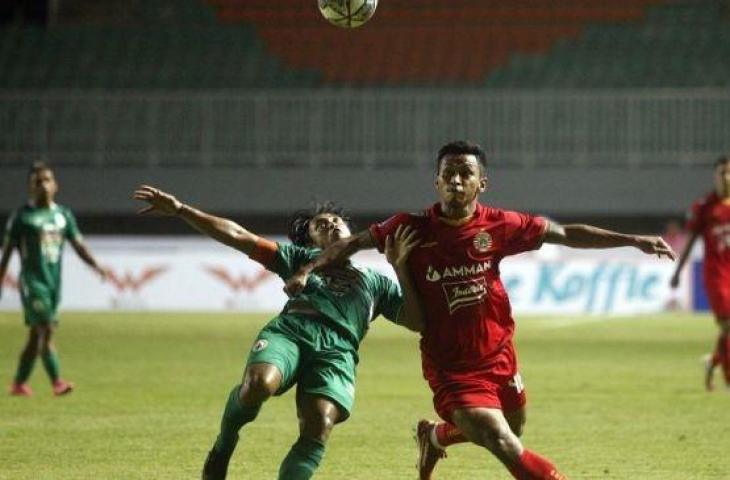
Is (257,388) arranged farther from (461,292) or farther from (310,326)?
(461,292)

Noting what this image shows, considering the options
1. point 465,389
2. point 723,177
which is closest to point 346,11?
point 465,389

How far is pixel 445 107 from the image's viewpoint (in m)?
31.2

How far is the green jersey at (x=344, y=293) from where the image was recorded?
7977mm

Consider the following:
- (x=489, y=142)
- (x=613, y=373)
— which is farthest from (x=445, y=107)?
(x=613, y=373)

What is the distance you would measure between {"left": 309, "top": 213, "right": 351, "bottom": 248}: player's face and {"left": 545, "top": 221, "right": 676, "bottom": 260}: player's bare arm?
1254mm

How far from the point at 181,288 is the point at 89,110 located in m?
4.36

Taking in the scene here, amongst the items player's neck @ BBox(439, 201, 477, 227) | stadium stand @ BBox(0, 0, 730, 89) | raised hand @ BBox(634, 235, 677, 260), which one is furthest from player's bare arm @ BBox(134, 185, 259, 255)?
stadium stand @ BBox(0, 0, 730, 89)

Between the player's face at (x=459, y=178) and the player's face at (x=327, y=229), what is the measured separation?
927 millimetres

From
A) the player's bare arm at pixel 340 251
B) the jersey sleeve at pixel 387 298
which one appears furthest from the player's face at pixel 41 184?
the player's bare arm at pixel 340 251

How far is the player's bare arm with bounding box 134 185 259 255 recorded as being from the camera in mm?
7484

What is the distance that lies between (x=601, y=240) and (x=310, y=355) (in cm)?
159

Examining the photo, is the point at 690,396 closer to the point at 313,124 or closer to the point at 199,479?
the point at 199,479

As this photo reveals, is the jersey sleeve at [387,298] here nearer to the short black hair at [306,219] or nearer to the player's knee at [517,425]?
the short black hair at [306,219]

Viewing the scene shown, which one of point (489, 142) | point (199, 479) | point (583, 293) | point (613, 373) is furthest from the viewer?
point (489, 142)
